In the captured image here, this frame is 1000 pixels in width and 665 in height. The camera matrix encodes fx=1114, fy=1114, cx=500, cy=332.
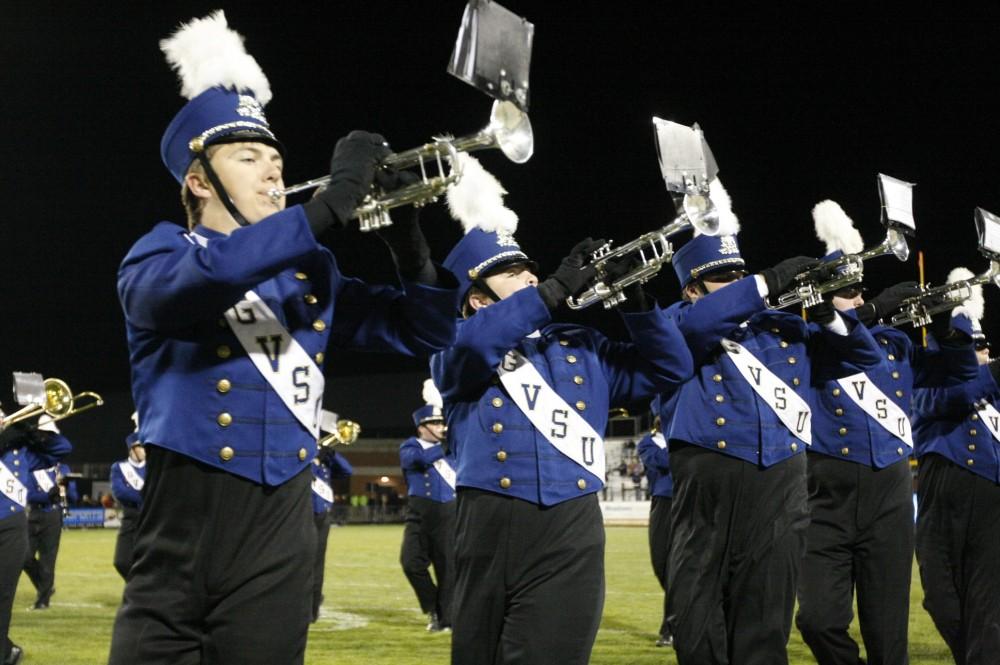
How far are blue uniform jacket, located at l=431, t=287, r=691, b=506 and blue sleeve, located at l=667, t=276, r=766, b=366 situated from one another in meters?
0.53

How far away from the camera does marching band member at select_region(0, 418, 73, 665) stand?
7777 mm

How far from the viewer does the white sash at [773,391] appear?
554 centimetres

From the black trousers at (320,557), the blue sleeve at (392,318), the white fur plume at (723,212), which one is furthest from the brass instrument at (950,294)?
the black trousers at (320,557)

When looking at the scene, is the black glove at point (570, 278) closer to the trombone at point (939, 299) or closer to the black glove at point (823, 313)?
Result: the black glove at point (823, 313)

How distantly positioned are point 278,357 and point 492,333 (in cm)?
148

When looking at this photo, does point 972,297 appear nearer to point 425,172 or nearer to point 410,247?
point 410,247

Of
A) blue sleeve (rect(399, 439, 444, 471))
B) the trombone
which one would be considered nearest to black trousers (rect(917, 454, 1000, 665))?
the trombone

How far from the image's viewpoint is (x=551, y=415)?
4.34 m

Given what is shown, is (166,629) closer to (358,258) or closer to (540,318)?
(540,318)

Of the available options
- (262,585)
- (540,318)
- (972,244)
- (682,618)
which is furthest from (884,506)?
(972,244)

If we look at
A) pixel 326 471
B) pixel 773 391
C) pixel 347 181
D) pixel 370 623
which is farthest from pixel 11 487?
pixel 347 181

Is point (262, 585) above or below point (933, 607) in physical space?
above

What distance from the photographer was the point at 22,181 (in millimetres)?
22766

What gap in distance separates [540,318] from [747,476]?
1691mm
